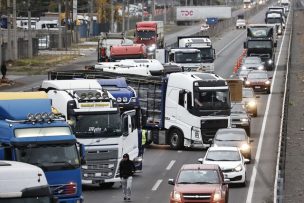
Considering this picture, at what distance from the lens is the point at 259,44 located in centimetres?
9294

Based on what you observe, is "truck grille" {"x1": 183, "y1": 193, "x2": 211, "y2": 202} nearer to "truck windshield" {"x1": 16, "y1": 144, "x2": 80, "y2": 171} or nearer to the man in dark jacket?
the man in dark jacket

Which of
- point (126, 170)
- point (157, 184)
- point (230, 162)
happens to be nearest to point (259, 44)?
point (157, 184)

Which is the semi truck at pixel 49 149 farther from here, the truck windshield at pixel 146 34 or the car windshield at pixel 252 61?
the truck windshield at pixel 146 34

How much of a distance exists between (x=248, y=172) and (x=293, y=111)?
77.7ft

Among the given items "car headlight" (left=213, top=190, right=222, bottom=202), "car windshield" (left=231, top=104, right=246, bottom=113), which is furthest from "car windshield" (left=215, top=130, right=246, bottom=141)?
"car headlight" (left=213, top=190, right=222, bottom=202)

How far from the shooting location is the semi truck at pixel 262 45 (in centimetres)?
9069

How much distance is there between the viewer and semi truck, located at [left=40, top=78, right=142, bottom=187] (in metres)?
32.0

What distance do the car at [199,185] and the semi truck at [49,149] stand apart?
3411 millimetres

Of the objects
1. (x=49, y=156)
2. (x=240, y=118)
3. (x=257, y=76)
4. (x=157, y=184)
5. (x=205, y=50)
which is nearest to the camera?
(x=49, y=156)

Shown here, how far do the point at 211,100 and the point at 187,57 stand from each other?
26848 mm

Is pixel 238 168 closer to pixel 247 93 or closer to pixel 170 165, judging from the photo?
pixel 170 165

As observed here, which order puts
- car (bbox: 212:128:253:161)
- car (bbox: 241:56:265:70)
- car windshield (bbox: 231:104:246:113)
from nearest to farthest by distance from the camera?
car (bbox: 212:128:253:161)
car windshield (bbox: 231:104:246:113)
car (bbox: 241:56:265:70)

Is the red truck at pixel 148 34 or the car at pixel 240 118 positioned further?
the red truck at pixel 148 34

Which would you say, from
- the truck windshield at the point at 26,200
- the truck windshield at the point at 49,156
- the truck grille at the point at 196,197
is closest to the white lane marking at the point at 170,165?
the truck grille at the point at 196,197
